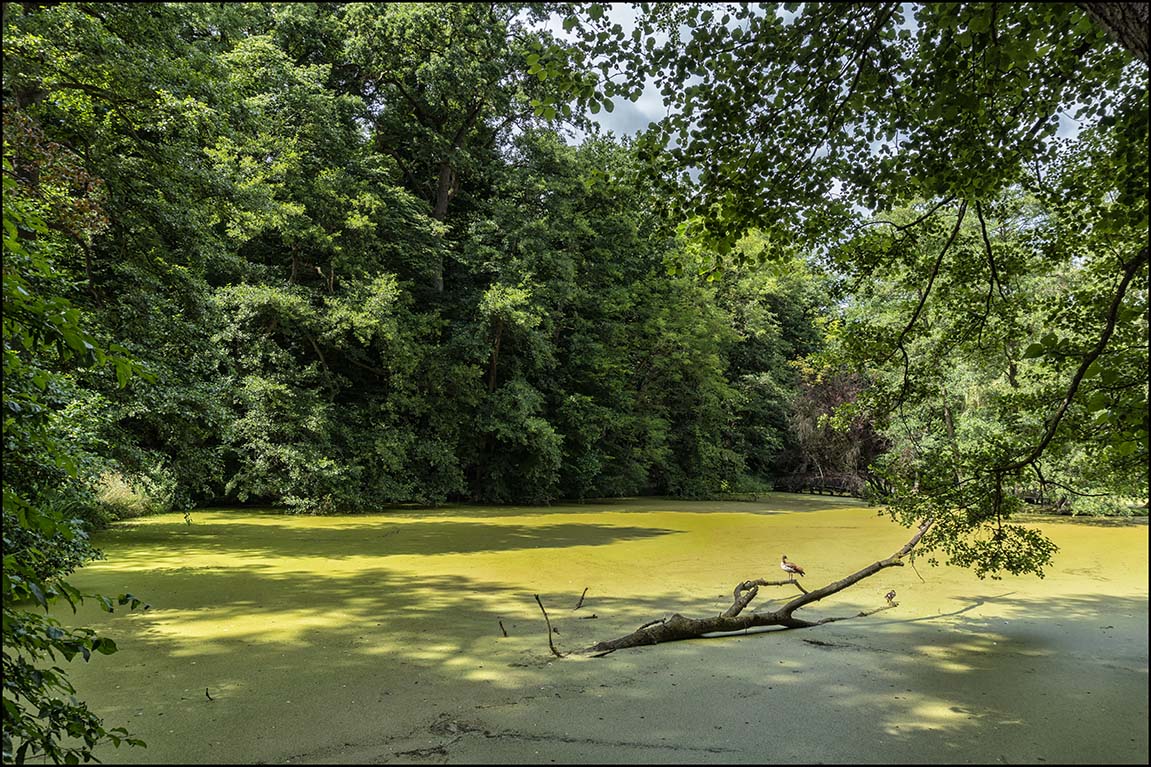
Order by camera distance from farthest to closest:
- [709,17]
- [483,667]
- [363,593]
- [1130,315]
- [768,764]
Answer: [363,593]
[483,667]
[709,17]
[768,764]
[1130,315]

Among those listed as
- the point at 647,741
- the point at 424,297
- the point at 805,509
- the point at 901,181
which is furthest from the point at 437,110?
the point at 647,741

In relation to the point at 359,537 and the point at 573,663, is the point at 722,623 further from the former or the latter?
the point at 359,537

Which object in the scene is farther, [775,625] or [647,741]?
[775,625]

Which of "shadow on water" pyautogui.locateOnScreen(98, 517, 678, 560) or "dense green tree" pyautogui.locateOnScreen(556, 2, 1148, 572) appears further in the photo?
"shadow on water" pyautogui.locateOnScreen(98, 517, 678, 560)

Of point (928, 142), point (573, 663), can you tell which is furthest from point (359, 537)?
point (928, 142)

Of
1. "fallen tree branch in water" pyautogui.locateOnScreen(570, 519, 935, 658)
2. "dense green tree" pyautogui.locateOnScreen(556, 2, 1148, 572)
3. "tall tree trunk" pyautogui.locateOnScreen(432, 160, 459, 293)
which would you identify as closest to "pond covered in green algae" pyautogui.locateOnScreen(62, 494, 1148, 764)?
"fallen tree branch in water" pyautogui.locateOnScreen(570, 519, 935, 658)

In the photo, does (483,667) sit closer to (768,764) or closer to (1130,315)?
(768,764)

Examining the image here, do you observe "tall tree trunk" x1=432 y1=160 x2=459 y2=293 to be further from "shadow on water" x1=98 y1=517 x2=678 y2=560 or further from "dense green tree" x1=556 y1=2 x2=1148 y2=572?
"dense green tree" x1=556 y1=2 x2=1148 y2=572

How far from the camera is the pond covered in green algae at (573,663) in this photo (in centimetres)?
252

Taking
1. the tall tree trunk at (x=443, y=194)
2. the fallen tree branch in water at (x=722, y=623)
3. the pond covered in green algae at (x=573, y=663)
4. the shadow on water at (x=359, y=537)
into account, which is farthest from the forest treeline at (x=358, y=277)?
the fallen tree branch in water at (x=722, y=623)

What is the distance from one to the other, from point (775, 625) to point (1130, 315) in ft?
9.67

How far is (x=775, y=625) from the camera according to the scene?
4344 millimetres

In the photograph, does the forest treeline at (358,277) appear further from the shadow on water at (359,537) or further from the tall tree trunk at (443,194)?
the shadow on water at (359,537)

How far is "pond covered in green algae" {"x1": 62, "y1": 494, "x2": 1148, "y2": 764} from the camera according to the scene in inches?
99.2
